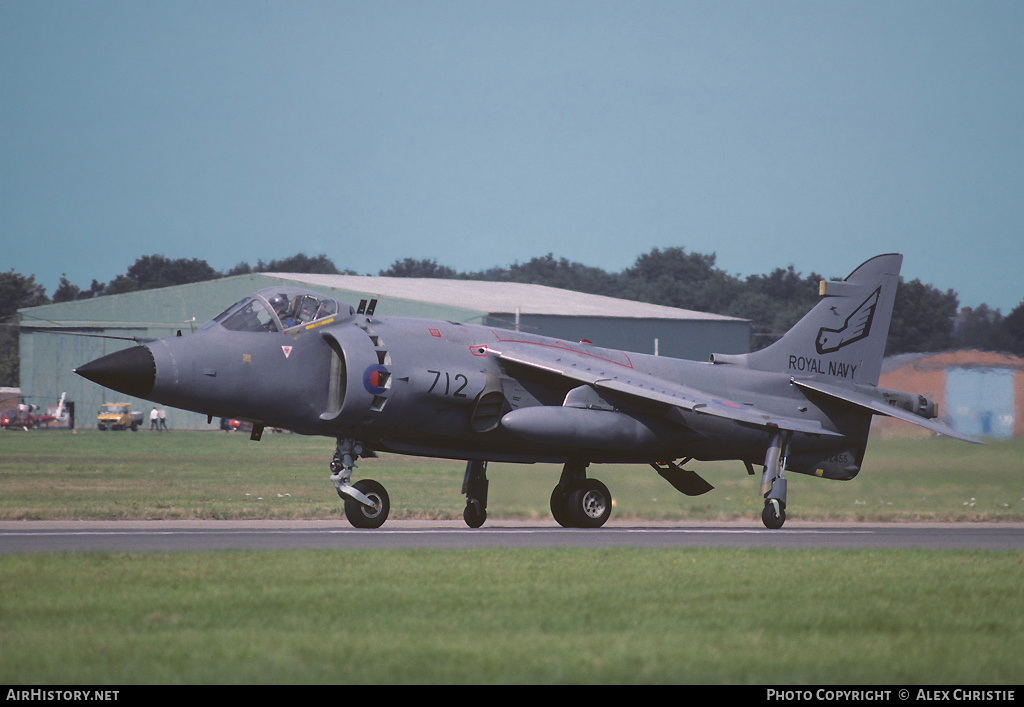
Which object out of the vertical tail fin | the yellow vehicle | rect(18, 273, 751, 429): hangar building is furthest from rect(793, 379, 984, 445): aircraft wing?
the yellow vehicle

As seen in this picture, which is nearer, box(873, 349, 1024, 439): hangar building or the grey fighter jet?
the grey fighter jet

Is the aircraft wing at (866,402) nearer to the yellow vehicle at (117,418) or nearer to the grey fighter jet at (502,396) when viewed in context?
the grey fighter jet at (502,396)

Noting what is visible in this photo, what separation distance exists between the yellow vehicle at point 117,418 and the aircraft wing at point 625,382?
60402 millimetres

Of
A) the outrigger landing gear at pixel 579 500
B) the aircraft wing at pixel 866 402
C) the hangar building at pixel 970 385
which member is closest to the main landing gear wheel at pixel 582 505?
the outrigger landing gear at pixel 579 500

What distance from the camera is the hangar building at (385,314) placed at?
188ft

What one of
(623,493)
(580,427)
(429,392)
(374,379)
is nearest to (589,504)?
(580,427)

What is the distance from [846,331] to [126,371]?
44.2 feet

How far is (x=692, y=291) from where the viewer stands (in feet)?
309

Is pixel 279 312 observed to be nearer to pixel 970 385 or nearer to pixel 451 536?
pixel 451 536

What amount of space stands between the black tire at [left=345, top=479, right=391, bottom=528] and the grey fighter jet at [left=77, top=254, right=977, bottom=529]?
0.03 meters

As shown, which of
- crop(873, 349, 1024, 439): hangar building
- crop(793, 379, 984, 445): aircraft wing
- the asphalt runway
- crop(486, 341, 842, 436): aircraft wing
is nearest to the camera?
the asphalt runway

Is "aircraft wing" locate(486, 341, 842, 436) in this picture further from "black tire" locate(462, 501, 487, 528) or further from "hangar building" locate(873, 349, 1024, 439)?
"hangar building" locate(873, 349, 1024, 439)

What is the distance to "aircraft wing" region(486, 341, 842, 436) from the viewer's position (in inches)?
750

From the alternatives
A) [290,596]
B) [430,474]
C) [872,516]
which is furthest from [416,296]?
[290,596]
